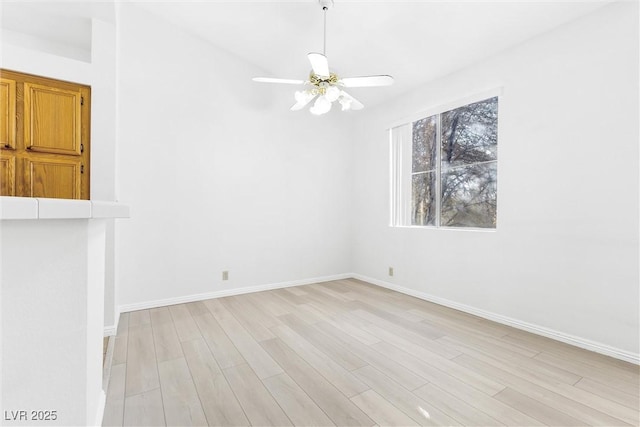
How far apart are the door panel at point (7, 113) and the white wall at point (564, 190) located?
398cm

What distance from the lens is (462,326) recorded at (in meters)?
2.71

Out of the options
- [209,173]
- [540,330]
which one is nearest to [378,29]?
[209,173]

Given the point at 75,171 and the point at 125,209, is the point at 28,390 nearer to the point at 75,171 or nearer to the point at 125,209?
the point at 125,209

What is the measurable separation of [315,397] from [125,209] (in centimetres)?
139

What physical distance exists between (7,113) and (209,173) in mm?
1695

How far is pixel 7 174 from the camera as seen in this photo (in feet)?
7.64

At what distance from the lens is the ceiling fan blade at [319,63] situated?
207 cm

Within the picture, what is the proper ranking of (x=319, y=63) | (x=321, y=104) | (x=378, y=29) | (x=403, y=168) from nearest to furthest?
1. (x=319, y=63)
2. (x=321, y=104)
3. (x=378, y=29)
4. (x=403, y=168)

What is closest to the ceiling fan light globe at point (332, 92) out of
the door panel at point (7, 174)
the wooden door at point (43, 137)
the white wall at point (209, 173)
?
the white wall at point (209, 173)

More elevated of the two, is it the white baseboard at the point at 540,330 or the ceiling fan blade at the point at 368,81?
the ceiling fan blade at the point at 368,81

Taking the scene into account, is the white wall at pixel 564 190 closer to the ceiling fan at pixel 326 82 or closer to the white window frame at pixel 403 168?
the white window frame at pixel 403 168

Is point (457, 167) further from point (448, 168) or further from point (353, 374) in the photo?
point (353, 374)

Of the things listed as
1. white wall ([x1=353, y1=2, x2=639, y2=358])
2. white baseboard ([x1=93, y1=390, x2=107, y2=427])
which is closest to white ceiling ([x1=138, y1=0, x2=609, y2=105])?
white wall ([x1=353, y1=2, x2=639, y2=358])

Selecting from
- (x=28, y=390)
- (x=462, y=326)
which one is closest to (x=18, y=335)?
(x=28, y=390)
